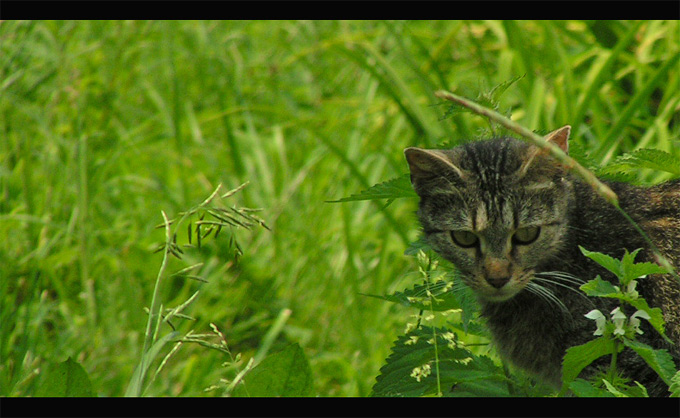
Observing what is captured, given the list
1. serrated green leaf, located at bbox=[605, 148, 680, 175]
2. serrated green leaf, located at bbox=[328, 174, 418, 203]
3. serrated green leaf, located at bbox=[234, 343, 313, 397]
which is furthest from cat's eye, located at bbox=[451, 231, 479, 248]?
serrated green leaf, located at bbox=[234, 343, 313, 397]

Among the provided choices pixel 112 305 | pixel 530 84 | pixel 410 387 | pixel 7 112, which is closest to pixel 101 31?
pixel 7 112

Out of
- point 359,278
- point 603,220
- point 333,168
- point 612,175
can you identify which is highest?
point 612,175

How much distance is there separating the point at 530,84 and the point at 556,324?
2.31 meters

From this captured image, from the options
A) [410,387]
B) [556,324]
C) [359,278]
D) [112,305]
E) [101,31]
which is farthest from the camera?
[101,31]

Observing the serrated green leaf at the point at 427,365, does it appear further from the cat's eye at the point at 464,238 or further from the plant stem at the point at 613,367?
the cat's eye at the point at 464,238

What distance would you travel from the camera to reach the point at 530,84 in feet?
14.9

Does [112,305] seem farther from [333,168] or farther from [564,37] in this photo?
[564,37]

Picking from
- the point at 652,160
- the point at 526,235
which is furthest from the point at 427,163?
the point at 652,160

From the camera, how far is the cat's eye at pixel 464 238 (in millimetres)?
2457

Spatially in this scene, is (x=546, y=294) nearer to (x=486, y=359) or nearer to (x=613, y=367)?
(x=486, y=359)

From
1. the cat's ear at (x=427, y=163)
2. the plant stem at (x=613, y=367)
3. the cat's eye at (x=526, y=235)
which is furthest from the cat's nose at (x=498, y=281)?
the plant stem at (x=613, y=367)

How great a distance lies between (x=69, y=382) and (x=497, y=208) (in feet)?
4.10

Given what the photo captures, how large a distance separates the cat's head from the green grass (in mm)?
895

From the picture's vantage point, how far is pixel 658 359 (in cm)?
174
